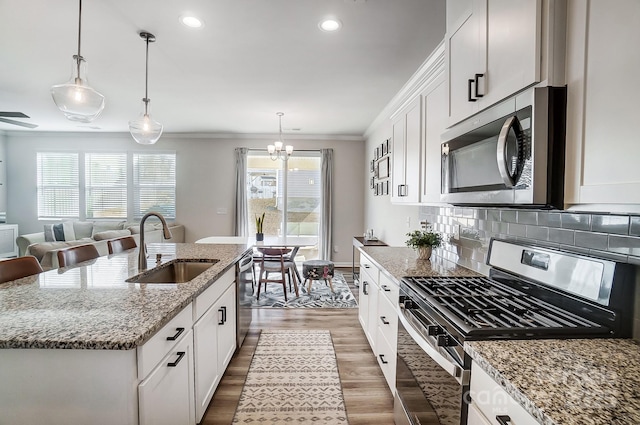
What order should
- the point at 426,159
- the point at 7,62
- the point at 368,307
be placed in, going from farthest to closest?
the point at 7,62 < the point at 368,307 < the point at 426,159

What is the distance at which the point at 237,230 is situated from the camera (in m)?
5.98

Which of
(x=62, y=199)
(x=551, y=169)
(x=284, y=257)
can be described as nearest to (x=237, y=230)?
(x=284, y=257)

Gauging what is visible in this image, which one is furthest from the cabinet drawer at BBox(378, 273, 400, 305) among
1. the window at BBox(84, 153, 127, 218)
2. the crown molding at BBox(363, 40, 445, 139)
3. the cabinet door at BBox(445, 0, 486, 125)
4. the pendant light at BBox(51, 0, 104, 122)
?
the window at BBox(84, 153, 127, 218)

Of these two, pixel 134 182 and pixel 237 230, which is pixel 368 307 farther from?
pixel 134 182

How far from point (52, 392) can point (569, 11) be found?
84.0 inches

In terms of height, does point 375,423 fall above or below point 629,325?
below

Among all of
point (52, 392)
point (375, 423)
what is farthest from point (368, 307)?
point (52, 392)

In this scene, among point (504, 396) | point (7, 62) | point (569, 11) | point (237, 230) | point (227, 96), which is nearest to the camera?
point (504, 396)

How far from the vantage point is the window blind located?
6.11 meters

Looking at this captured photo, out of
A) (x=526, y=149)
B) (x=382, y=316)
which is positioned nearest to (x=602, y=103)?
(x=526, y=149)

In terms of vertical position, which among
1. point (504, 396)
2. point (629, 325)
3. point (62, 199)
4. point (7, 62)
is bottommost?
point (504, 396)

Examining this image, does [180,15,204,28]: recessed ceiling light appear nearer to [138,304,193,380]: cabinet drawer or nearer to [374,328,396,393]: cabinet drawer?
[138,304,193,380]: cabinet drawer

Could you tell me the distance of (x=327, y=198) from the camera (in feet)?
19.9

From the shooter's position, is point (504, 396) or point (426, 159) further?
point (426, 159)
